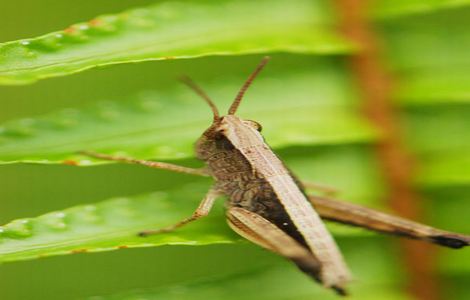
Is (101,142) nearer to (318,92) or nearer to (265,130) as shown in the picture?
(265,130)

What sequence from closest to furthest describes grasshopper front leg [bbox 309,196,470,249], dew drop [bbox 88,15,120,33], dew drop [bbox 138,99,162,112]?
dew drop [bbox 88,15,120,33] < grasshopper front leg [bbox 309,196,470,249] < dew drop [bbox 138,99,162,112]

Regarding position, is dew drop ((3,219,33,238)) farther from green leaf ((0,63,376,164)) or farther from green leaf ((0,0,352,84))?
green leaf ((0,0,352,84))

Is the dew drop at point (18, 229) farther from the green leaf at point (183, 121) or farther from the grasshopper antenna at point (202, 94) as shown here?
the grasshopper antenna at point (202, 94)

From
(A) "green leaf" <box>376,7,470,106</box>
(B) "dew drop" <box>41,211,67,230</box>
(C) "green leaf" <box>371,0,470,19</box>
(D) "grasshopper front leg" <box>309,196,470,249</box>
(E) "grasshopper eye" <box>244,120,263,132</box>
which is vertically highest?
(C) "green leaf" <box>371,0,470,19</box>

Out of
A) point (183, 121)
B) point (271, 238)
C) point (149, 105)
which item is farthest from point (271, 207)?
point (149, 105)

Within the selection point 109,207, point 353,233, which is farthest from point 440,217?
point 109,207

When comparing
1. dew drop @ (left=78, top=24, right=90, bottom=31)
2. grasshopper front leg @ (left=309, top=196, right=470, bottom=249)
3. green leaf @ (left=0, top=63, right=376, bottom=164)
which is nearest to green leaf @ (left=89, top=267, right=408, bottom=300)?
grasshopper front leg @ (left=309, top=196, right=470, bottom=249)

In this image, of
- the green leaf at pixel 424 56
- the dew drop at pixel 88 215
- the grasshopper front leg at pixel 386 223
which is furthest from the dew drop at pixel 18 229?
the green leaf at pixel 424 56
